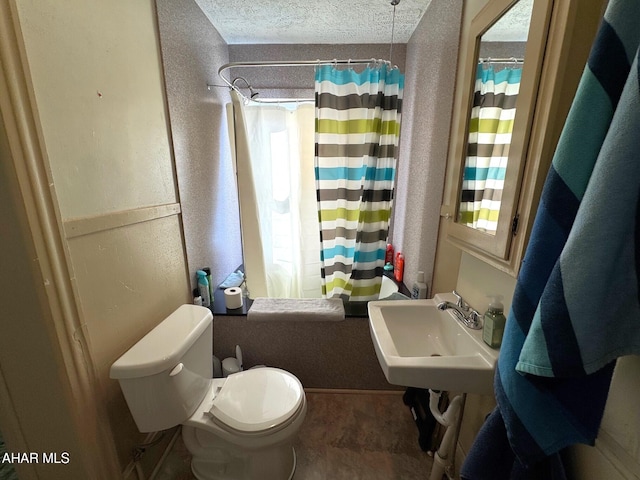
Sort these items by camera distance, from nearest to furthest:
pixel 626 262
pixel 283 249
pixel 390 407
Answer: pixel 626 262
pixel 390 407
pixel 283 249

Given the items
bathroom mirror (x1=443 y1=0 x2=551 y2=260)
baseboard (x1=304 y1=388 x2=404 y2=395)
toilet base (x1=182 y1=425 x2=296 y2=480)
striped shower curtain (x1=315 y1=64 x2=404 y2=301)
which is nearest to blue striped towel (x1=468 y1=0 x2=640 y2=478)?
bathroom mirror (x1=443 y1=0 x2=551 y2=260)

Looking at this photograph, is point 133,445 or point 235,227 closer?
point 133,445

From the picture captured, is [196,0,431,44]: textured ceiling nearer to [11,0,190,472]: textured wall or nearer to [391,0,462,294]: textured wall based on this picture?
[391,0,462,294]: textured wall

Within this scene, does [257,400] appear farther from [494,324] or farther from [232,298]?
[494,324]

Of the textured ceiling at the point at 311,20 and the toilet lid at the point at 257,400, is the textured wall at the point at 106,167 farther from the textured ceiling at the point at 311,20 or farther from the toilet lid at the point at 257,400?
the textured ceiling at the point at 311,20

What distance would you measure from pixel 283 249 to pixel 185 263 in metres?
0.64

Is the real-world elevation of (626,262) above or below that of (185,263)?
above

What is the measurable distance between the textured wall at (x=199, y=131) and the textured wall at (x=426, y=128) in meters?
1.37

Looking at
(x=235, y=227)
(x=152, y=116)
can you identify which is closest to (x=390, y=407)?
(x=235, y=227)

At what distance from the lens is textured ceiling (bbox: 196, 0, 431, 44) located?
1.45 m

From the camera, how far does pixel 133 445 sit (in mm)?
1048

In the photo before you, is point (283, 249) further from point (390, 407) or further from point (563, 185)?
point (563, 185)

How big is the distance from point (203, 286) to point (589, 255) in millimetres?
1620

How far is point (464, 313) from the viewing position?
1002 millimetres
